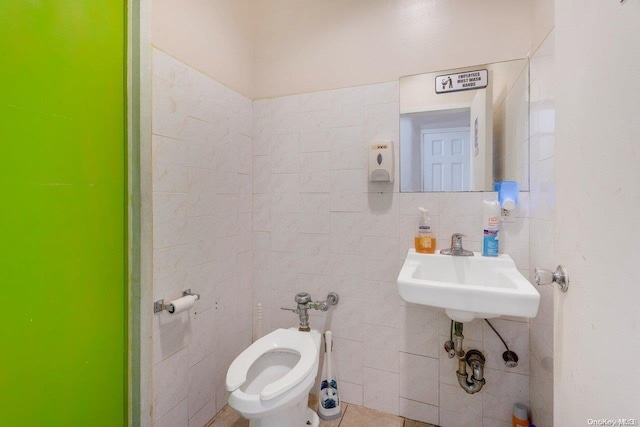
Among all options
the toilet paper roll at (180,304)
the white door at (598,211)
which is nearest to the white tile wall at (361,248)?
the toilet paper roll at (180,304)

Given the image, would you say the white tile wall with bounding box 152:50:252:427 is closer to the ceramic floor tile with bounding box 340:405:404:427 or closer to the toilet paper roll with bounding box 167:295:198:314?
the toilet paper roll with bounding box 167:295:198:314

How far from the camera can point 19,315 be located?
821mm

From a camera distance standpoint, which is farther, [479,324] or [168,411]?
[479,324]

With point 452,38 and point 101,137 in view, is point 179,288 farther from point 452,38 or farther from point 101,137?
point 452,38

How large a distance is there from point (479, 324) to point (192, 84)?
177 centimetres

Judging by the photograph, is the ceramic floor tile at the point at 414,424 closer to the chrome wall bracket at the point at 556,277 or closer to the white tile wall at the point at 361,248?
the white tile wall at the point at 361,248

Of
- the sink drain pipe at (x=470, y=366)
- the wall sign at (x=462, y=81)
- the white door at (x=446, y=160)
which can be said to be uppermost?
the wall sign at (x=462, y=81)

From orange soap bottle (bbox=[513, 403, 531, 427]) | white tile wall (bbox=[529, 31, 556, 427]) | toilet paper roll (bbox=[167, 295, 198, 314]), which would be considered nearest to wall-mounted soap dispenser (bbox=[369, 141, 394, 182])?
white tile wall (bbox=[529, 31, 556, 427])

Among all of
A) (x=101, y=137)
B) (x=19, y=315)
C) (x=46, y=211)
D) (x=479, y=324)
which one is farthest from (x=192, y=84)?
(x=479, y=324)

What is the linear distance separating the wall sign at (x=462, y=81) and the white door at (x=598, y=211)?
25.1 inches

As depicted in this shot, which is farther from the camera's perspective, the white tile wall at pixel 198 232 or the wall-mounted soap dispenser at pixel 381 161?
the wall-mounted soap dispenser at pixel 381 161

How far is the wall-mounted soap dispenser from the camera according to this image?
1478mm

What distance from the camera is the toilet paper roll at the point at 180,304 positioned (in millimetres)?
1186
